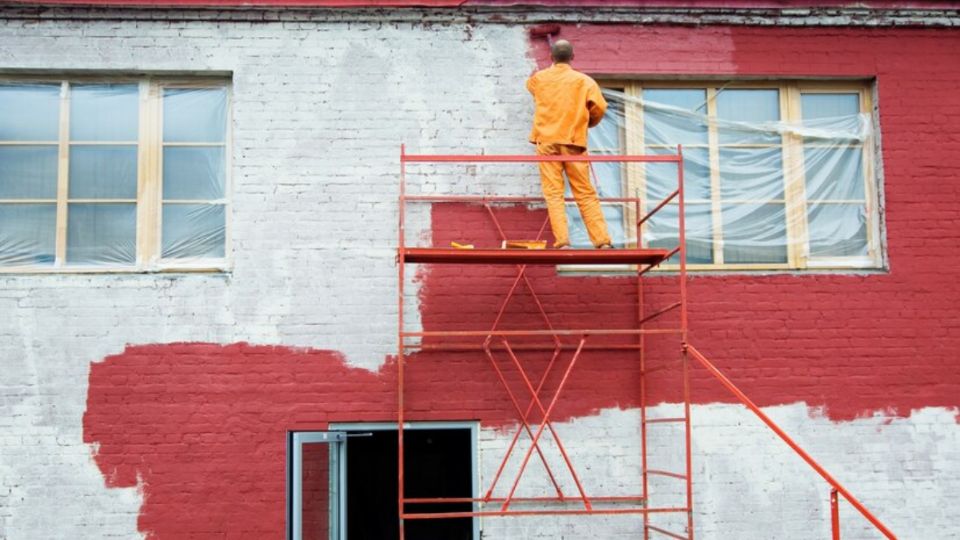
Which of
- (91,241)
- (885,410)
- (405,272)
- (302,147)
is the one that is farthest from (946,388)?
(91,241)

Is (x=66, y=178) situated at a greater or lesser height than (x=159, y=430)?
greater

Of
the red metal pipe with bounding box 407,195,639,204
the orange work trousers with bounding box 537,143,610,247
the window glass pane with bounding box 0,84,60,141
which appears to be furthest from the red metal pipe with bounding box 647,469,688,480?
the window glass pane with bounding box 0,84,60,141

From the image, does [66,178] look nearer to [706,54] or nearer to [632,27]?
[632,27]

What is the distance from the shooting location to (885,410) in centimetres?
806

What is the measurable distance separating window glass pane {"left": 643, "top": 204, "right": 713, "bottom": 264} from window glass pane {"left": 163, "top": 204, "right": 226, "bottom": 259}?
3487mm

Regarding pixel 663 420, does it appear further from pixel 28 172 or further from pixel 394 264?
pixel 28 172

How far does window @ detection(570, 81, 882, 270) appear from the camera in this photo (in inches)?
330

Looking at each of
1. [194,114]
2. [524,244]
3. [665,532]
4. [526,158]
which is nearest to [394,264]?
[524,244]

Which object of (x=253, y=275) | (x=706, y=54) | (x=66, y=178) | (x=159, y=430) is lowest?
(x=159, y=430)

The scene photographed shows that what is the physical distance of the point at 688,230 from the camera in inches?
330

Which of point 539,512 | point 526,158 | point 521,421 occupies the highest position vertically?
point 526,158

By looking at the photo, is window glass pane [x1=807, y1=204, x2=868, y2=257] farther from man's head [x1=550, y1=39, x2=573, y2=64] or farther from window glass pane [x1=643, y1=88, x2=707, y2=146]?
man's head [x1=550, y1=39, x2=573, y2=64]

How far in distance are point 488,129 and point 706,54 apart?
6.37 feet

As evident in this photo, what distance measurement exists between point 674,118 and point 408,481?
15.4ft
